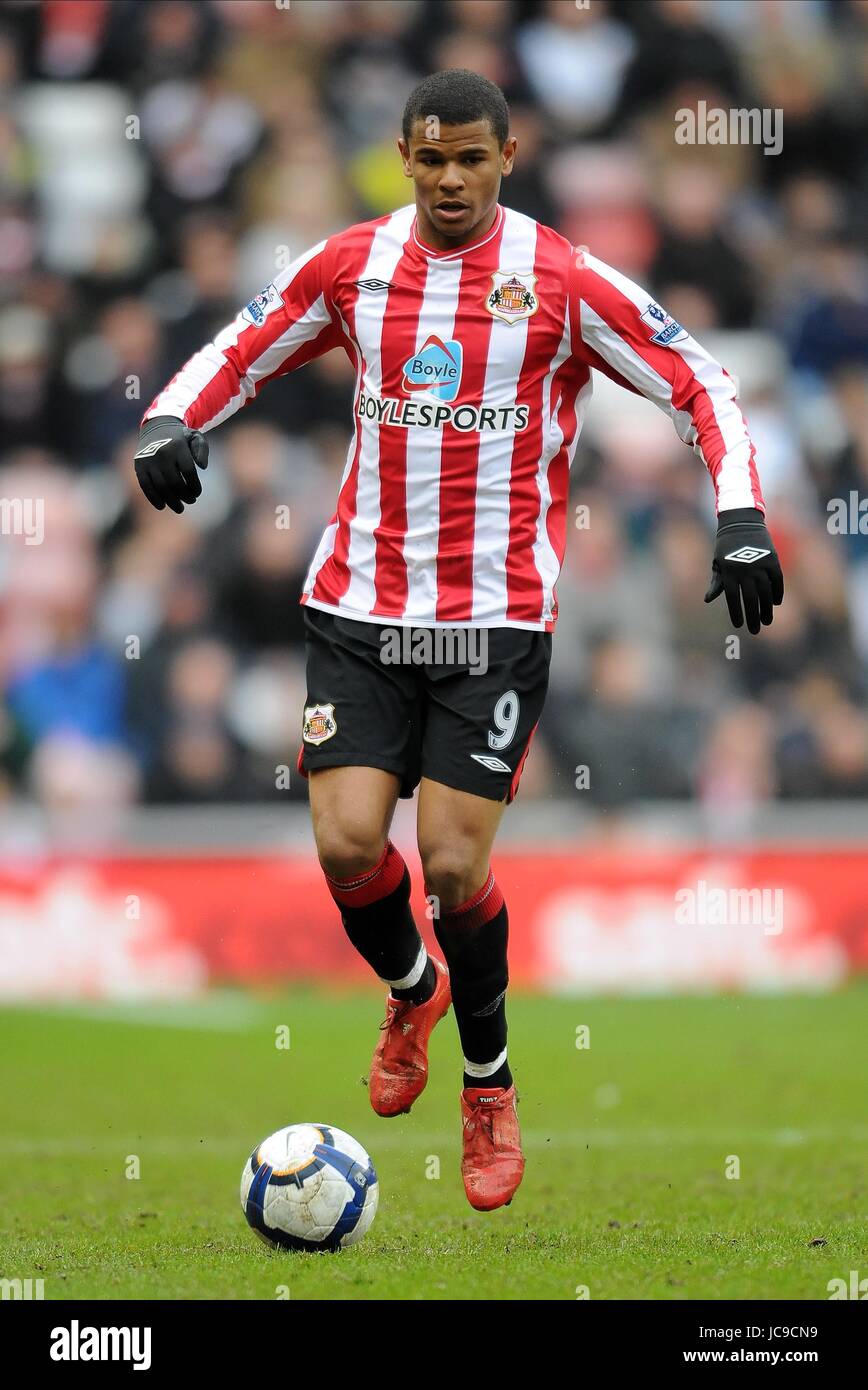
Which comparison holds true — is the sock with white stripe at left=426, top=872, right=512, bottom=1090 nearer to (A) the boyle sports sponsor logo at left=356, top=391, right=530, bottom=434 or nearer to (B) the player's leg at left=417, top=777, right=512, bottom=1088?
(B) the player's leg at left=417, top=777, right=512, bottom=1088

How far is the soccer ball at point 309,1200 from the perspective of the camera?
5.09 m

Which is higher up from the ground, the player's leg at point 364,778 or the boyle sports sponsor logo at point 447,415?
the boyle sports sponsor logo at point 447,415

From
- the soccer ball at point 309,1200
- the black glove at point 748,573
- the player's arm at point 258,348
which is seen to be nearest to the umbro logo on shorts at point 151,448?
the player's arm at point 258,348

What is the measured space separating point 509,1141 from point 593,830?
561cm

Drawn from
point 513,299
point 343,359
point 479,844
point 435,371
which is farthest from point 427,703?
point 343,359

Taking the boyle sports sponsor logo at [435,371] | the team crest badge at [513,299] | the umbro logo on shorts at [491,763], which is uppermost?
the team crest badge at [513,299]

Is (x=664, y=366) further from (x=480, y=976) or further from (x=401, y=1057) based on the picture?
(x=401, y=1057)

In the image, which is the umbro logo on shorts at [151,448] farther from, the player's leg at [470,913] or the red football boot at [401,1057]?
the red football boot at [401,1057]

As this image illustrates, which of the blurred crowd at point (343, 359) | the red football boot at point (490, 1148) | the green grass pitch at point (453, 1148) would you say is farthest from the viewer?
the blurred crowd at point (343, 359)

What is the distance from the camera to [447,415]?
17.4 feet

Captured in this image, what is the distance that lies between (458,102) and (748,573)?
1417 mm

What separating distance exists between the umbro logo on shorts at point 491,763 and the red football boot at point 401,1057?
785 mm

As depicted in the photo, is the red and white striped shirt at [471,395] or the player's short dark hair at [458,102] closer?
the player's short dark hair at [458,102]
